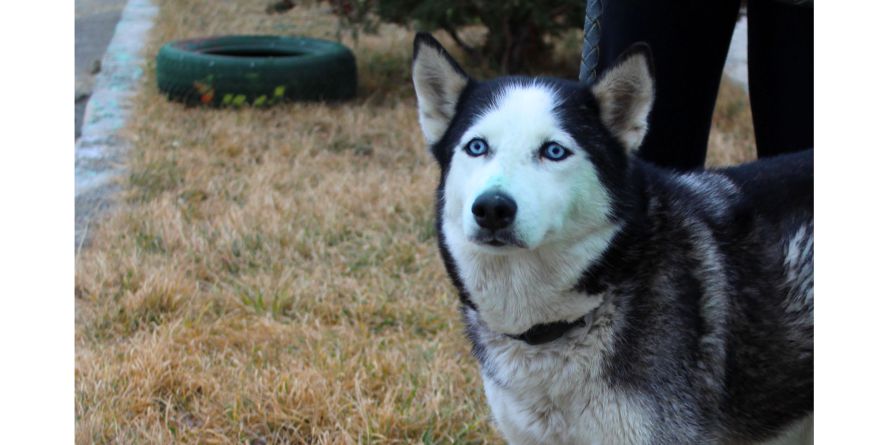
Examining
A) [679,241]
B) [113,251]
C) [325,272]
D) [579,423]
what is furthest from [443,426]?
[113,251]

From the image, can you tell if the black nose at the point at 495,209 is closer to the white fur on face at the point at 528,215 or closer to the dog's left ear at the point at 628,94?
the white fur on face at the point at 528,215

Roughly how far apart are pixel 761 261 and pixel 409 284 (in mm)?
1896

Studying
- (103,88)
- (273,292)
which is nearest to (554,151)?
(273,292)

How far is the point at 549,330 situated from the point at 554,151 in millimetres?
407

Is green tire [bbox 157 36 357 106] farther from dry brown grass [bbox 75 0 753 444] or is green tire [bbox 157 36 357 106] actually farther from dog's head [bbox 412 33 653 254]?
dog's head [bbox 412 33 653 254]

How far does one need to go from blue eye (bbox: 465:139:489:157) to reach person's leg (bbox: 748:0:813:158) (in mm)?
1062

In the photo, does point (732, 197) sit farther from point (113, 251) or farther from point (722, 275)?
point (113, 251)

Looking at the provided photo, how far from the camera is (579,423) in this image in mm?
2051

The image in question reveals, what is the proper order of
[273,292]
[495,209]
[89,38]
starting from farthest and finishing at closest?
[89,38], [273,292], [495,209]

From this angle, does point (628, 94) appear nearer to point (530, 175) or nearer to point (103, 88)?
point (530, 175)

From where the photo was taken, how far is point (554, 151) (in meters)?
2.03

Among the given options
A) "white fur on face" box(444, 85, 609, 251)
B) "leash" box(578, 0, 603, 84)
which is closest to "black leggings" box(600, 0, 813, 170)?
"leash" box(578, 0, 603, 84)

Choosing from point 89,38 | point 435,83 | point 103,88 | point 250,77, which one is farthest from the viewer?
point 89,38

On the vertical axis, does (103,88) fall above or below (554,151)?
below
